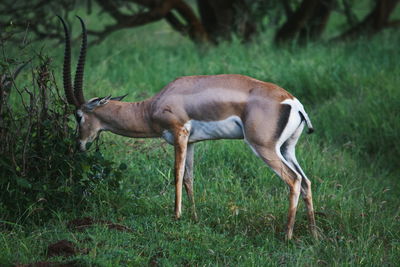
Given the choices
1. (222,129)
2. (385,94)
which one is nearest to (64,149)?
(222,129)

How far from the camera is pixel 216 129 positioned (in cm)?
463

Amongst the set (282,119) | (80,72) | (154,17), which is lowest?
(154,17)

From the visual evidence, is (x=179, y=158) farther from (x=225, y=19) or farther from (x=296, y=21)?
(x=296, y=21)

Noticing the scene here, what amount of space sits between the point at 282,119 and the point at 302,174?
1.51 ft

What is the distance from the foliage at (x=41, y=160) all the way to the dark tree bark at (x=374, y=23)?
636 centimetres

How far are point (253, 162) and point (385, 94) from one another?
2.19 meters

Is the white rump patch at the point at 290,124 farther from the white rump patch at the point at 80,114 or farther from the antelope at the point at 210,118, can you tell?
the white rump patch at the point at 80,114

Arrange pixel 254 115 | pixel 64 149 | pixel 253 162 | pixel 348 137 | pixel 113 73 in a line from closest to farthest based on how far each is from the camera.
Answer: pixel 254 115, pixel 64 149, pixel 253 162, pixel 348 137, pixel 113 73

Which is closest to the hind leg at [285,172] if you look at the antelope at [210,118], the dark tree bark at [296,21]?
the antelope at [210,118]

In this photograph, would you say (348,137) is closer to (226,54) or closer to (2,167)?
(226,54)

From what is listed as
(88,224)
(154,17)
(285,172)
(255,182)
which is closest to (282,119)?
(285,172)

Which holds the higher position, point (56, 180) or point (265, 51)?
point (56, 180)

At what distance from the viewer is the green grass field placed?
4.18 metres

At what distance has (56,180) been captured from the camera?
479cm
